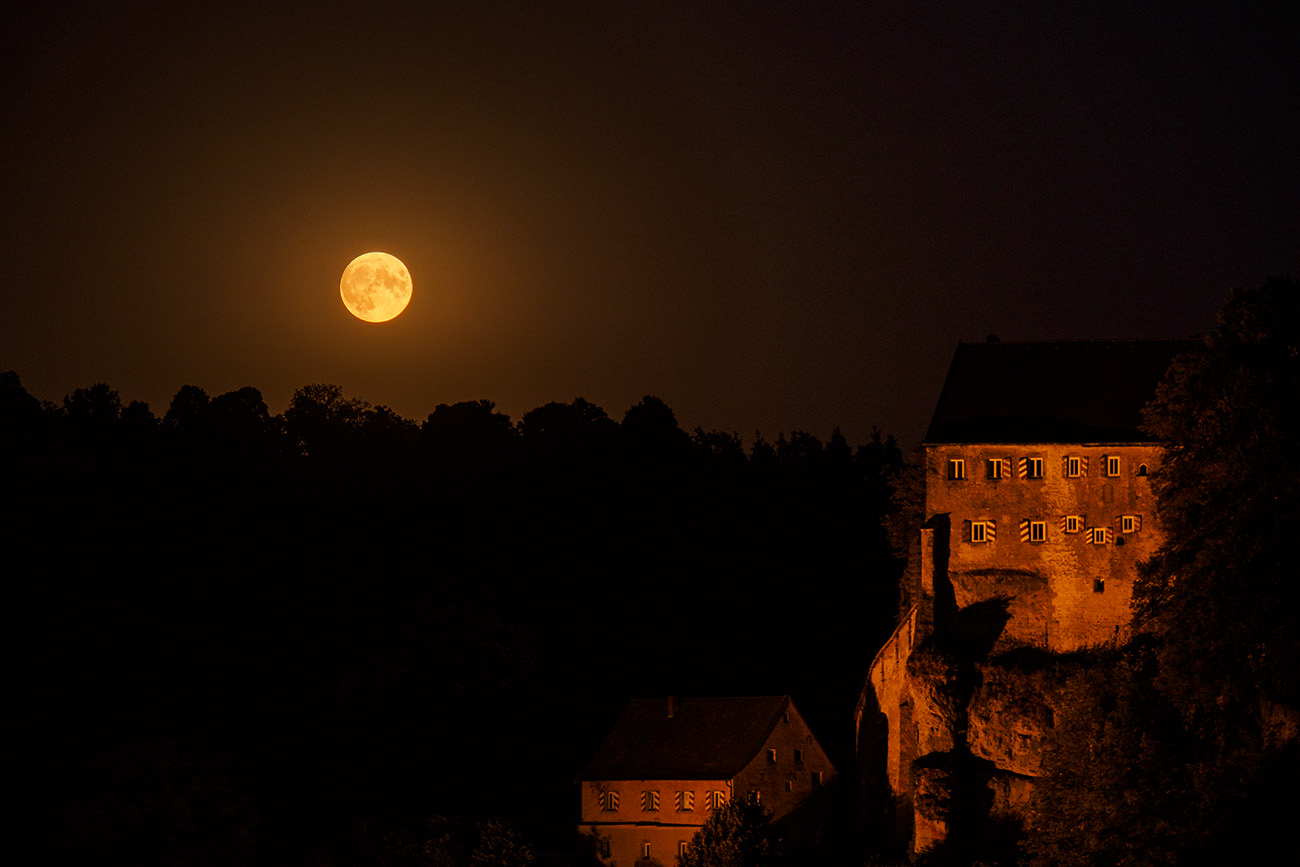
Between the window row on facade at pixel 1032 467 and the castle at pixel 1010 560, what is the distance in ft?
0.10

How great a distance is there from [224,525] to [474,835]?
22.2 meters

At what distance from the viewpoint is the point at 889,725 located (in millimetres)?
59156

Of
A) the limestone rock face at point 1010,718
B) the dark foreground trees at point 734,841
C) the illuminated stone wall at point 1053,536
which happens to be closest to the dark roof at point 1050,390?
the illuminated stone wall at point 1053,536

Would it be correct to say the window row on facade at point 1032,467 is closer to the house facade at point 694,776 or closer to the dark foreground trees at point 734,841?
the dark foreground trees at point 734,841

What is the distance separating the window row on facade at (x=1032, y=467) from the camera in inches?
2162

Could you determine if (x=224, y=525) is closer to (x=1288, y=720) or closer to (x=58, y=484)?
(x=58, y=484)

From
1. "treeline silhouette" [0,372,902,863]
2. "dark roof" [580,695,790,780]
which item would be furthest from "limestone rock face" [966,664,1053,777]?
"treeline silhouette" [0,372,902,863]

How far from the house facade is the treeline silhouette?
6041mm

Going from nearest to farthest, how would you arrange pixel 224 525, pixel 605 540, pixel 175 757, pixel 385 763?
pixel 175 757 < pixel 385 763 < pixel 224 525 < pixel 605 540

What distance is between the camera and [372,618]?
79.7m

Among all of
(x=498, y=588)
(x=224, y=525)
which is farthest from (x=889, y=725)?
(x=224, y=525)

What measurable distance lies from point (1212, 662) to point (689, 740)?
2492 cm

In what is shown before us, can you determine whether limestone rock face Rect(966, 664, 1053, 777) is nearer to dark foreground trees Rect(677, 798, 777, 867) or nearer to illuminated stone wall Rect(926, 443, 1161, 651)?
illuminated stone wall Rect(926, 443, 1161, 651)

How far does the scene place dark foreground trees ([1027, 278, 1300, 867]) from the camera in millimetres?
44031
